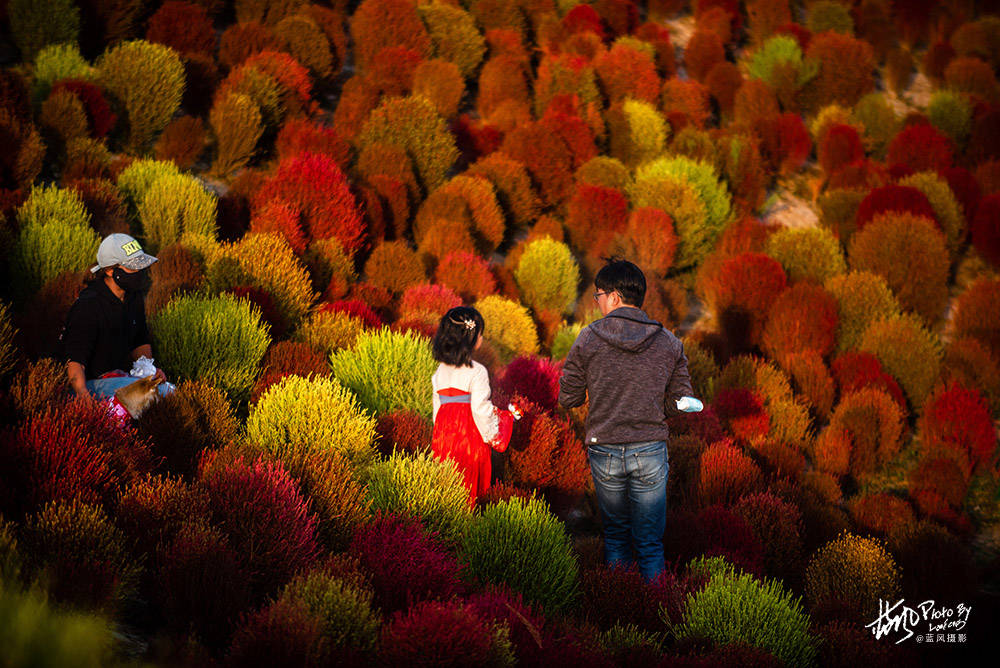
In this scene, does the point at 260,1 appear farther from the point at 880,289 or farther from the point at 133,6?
the point at 880,289

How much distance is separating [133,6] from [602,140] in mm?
6628

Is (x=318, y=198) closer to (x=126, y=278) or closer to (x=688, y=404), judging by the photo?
(x=126, y=278)

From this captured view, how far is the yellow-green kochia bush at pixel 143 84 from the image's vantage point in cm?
797

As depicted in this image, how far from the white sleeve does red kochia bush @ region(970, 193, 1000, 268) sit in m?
10.5

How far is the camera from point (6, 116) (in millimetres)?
6480

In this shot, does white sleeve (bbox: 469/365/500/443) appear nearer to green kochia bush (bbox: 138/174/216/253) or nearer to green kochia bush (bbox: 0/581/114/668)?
green kochia bush (bbox: 0/581/114/668)

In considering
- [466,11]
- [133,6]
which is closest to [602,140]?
[466,11]

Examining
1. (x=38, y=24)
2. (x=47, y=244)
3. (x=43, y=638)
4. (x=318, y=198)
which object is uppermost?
(x=38, y=24)

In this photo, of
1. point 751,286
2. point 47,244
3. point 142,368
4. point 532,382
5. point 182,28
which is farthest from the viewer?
point 182,28

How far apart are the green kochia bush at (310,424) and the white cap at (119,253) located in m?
1.04

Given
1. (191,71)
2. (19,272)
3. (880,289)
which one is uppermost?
(191,71)

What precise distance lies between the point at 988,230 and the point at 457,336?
10.6 meters

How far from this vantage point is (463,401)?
3645 mm
